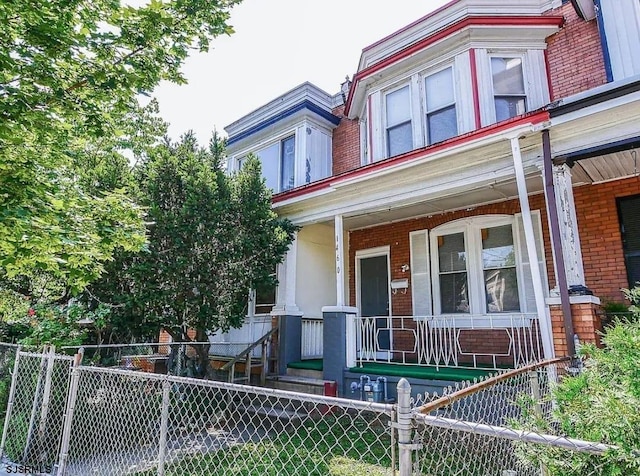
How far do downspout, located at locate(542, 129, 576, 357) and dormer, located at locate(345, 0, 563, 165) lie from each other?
7.43ft

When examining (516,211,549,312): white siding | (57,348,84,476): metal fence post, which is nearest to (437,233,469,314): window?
(516,211,549,312): white siding

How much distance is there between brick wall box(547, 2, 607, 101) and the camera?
291 inches

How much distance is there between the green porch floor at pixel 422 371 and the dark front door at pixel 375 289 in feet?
6.99

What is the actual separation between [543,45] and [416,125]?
2.79 m

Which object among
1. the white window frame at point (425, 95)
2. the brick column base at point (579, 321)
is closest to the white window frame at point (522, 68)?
the white window frame at point (425, 95)

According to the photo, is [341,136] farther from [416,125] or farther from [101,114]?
[101,114]

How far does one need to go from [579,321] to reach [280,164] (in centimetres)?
833

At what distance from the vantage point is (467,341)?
7.82 metres

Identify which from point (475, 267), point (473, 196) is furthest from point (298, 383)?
point (473, 196)

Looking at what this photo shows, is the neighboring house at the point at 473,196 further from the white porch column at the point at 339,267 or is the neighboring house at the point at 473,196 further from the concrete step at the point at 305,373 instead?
the concrete step at the point at 305,373

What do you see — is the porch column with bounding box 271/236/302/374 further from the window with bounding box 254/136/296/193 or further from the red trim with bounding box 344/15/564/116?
the red trim with bounding box 344/15/564/116

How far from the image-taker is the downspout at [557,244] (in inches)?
193

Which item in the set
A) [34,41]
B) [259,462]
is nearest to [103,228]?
[34,41]

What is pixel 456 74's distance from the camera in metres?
8.05
